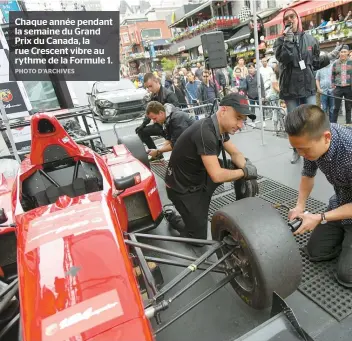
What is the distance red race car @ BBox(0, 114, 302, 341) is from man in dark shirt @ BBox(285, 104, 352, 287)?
0.35 meters

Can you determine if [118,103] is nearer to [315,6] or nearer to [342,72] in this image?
[342,72]

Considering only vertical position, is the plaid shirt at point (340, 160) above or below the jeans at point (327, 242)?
above

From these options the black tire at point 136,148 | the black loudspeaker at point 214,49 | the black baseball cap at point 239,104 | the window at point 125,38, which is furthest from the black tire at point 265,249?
the window at point 125,38

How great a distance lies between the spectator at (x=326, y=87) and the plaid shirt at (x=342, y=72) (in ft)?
0.62

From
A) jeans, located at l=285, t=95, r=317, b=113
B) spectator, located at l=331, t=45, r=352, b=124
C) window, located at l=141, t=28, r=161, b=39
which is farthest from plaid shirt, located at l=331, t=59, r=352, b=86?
window, located at l=141, t=28, r=161, b=39

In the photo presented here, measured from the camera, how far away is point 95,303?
1.18 meters

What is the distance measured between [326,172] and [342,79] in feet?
17.5

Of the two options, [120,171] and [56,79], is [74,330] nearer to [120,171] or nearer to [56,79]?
[120,171]

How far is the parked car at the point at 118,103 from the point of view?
355 inches

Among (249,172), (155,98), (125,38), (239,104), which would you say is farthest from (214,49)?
(125,38)

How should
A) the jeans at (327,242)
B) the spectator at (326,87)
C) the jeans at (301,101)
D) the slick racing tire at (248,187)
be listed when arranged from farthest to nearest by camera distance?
the spectator at (326,87) → the jeans at (301,101) → the slick racing tire at (248,187) → the jeans at (327,242)

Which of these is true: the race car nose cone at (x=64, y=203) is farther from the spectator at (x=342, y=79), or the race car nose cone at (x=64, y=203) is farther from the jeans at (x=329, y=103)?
the jeans at (x=329, y=103)

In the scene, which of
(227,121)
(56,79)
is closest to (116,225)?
(227,121)

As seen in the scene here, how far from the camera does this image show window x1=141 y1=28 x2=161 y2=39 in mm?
58625
